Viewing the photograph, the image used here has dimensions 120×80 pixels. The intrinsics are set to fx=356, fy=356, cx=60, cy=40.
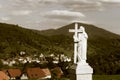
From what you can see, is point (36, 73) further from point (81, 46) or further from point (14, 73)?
point (81, 46)

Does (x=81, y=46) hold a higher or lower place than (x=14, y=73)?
higher

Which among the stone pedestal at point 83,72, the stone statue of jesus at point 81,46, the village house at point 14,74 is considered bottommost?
the village house at point 14,74

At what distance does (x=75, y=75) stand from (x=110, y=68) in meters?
69.9

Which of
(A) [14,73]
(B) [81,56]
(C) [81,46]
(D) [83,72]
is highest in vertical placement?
(C) [81,46]

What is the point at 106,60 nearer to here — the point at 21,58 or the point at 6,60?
the point at 6,60

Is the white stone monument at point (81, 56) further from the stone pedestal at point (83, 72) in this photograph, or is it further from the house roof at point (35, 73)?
the house roof at point (35, 73)

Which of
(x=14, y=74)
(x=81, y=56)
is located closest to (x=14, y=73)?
(x=14, y=74)

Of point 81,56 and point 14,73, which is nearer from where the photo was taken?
point 81,56

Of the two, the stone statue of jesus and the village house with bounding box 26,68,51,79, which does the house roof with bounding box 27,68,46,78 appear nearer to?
the village house with bounding box 26,68,51,79

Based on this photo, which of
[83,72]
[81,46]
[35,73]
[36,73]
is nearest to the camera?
[83,72]

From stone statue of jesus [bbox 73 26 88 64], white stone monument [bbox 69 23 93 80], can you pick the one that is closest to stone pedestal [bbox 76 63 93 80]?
white stone monument [bbox 69 23 93 80]

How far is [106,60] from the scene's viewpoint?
90.4m

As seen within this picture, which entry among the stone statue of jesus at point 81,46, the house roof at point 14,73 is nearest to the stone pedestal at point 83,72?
the stone statue of jesus at point 81,46

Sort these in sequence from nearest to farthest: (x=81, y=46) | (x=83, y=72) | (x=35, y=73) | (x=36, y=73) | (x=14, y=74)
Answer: (x=83, y=72), (x=81, y=46), (x=35, y=73), (x=36, y=73), (x=14, y=74)
